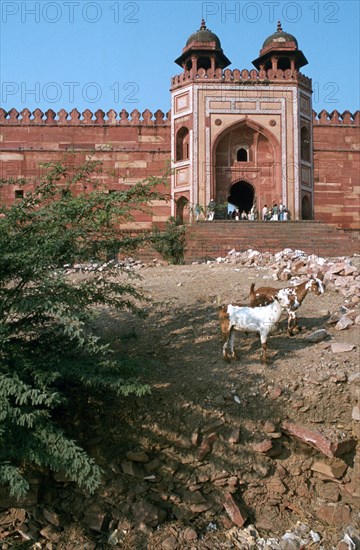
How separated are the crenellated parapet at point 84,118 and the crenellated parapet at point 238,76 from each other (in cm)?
185

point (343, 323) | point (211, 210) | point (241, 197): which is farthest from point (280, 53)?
point (343, 323)

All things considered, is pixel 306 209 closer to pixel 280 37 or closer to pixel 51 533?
pixel 280 37

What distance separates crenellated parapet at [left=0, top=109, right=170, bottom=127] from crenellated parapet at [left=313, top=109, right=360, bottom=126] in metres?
6.07

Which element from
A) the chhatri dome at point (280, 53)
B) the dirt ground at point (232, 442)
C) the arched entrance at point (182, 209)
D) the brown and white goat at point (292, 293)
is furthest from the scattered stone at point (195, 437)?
the chhatri dome at point (280, 53)

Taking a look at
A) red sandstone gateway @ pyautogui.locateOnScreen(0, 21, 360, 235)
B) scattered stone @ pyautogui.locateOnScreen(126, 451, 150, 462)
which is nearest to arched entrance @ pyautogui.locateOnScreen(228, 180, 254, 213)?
red sandstone gateway @ pyautogui.locateOnScreen(0, 21, 360, 235)

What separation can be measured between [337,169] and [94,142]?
31.5 feet

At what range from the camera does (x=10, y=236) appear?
5.13 metres

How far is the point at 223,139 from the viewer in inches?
762

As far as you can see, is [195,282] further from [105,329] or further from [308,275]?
[105,329]

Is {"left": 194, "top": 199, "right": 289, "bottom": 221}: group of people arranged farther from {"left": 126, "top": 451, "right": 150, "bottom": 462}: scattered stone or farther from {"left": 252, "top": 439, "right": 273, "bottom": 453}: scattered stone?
{"left": 126, "top": 451, "right": 150, "bottom": 462}: scattered stone

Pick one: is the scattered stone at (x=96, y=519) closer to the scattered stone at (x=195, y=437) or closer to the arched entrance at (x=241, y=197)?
the scattered stone at (x=195, y=437)

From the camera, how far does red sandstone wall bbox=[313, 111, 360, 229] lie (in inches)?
838

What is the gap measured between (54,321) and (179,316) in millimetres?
1896

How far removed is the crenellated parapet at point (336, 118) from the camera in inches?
848
